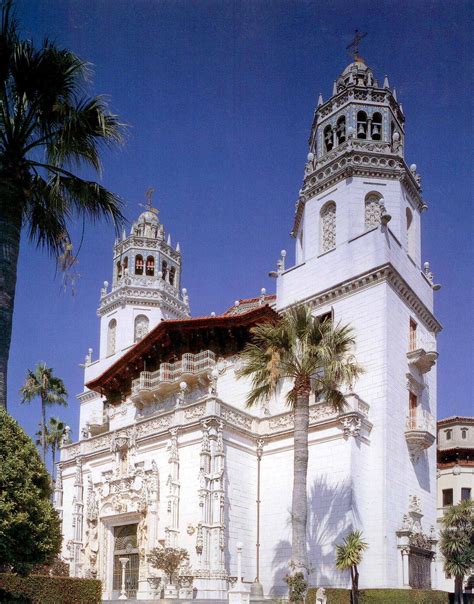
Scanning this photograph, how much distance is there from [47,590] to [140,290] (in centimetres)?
3156

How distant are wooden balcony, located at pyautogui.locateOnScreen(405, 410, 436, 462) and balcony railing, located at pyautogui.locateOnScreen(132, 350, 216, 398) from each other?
9748 mm

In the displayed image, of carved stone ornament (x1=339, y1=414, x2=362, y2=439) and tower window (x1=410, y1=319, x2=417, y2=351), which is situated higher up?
tower window (x1=410, y1=319, x2=417, y2=351)

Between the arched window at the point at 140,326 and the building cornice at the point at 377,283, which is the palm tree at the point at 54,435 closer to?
the arched window at the point at 140,326

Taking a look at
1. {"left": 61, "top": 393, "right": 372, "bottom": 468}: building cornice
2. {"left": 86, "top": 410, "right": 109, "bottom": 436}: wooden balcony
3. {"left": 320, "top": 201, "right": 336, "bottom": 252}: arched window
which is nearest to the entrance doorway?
{"left": 61, "top": 393, "right": 372, "bottom": 468}: building cornice

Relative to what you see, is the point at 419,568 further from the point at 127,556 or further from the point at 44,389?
the point at 44,389

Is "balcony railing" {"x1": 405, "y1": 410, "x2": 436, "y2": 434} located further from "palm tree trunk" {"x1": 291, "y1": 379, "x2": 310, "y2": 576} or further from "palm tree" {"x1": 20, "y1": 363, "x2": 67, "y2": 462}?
"palm tree" {"x1": 20, "y1": 363, "x2": 67, "y2": 462}

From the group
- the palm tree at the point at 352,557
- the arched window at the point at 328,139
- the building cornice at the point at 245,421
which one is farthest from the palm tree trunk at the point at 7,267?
the arched window at the point at 328,139

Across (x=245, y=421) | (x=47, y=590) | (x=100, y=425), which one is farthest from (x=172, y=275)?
(x=47, y=590)

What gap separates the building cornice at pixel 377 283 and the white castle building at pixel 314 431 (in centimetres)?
8

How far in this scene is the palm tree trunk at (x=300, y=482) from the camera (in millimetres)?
22359

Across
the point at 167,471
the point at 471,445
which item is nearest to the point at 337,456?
the point at 167,471

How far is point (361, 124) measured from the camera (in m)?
36.4

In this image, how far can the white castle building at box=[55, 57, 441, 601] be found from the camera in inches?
1104

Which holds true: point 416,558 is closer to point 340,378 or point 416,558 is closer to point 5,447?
point 340,378
